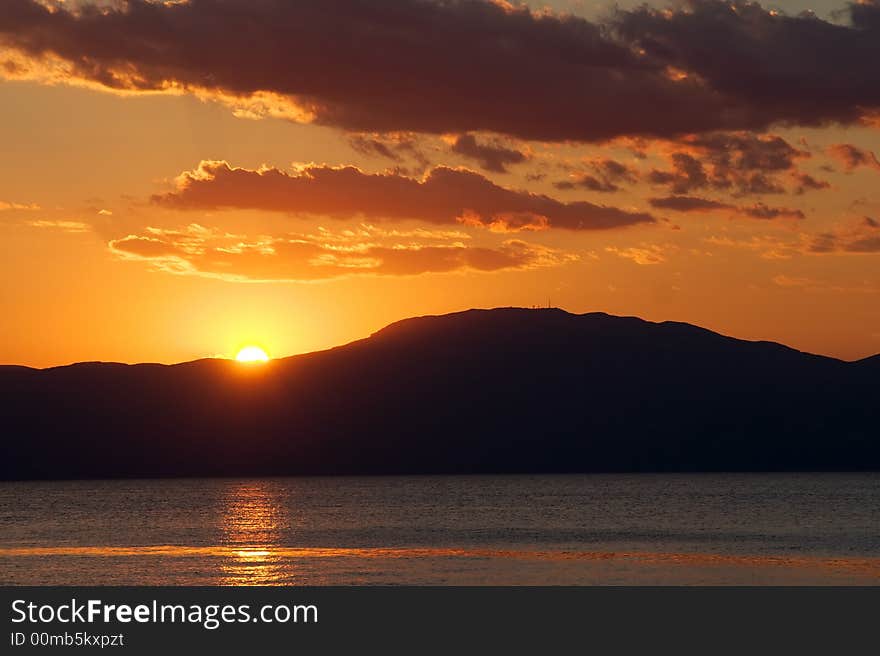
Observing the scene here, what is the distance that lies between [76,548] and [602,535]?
47.0m
